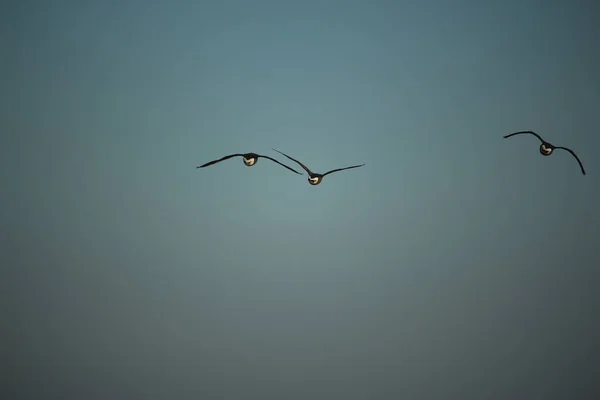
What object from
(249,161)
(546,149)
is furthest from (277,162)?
(546,149)

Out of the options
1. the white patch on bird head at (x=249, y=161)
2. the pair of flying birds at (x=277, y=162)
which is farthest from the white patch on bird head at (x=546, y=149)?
the white patch on bird head at (x=249, y=161)

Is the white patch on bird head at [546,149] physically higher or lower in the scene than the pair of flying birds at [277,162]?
higher

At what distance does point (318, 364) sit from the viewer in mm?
2070

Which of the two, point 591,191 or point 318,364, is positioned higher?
point 591,191

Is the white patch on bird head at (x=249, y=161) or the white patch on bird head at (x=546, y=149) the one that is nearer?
the white patch on bird head at (x=249, y=161)

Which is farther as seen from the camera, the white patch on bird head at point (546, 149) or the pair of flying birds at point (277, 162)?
the white patch on bird head at point (546, 149)

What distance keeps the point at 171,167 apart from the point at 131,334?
74 centimetres

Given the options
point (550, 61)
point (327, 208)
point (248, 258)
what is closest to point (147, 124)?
point (248, 258)

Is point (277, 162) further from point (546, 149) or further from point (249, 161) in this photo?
point (546, 149)

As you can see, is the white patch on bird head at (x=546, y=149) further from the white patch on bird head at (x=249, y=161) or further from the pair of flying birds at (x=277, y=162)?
the white patch on bird head at (x=249, y=161)

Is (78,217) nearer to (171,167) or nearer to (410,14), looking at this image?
(171,167)

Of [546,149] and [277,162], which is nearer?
[277,162]

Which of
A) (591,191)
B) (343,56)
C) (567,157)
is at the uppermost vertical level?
(343,56)

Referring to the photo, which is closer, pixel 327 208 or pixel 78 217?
pixel 78 217
